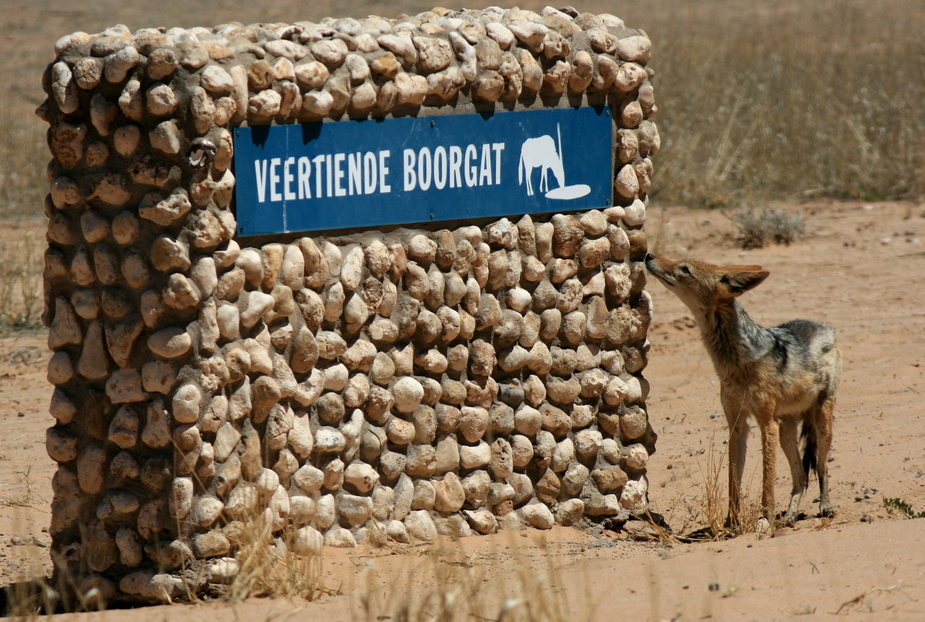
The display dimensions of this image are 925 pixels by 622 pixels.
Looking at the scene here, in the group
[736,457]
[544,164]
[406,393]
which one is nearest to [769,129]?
[736,457]

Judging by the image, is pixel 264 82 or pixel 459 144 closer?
pixel 264 82

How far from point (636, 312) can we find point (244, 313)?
2352mm

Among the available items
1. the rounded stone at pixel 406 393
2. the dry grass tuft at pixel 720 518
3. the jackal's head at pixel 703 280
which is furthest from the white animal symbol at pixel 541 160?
the dry grass tuft at pixel 720 518

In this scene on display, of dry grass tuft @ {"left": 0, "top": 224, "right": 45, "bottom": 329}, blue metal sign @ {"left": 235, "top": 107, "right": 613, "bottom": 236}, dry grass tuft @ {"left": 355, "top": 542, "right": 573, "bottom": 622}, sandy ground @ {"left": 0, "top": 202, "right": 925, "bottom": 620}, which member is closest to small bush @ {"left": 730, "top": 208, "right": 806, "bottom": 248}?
sandy ground @ {"left": 0, "top": 202, "right": 925, "bottom": 620}

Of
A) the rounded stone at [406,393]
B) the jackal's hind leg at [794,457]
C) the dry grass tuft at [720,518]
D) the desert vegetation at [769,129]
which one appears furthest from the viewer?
the desert vegetation at [769,129]

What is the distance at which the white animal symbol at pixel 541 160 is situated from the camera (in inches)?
211

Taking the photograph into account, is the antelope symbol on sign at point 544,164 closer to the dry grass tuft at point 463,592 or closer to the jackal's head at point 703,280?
the jackal's head at point 703,280

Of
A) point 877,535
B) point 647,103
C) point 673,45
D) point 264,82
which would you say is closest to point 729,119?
point 673,45

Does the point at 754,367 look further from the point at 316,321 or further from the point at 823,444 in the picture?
the point at 316,321

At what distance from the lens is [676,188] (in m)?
13.4

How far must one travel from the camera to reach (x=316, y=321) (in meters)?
4.74

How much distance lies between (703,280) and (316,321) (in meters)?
2.54

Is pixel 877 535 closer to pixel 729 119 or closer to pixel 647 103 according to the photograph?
pixel 647 103

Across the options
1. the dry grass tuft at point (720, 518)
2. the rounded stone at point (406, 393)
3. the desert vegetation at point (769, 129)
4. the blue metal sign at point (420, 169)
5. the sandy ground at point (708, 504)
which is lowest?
the dry grass tuft at point (720, 518)
